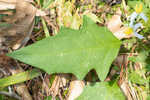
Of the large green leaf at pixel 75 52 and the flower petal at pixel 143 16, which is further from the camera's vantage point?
the flower petal at pixel 143 16

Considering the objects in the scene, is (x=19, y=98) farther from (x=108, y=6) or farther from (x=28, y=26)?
(x=108, y=6)

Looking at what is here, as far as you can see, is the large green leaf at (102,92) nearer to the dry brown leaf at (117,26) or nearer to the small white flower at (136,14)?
the dry brown leaf at (117,26)

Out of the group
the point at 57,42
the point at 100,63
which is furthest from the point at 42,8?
the point at 100,63

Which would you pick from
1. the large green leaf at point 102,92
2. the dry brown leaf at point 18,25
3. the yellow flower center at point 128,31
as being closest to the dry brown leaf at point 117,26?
the yellow flower center at point 128,31

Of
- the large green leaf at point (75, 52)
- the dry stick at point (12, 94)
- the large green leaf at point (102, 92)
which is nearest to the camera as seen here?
the large green leaf at point (75, 52)

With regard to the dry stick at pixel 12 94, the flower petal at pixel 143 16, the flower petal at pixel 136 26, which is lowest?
the dry stick at pixel 12 94

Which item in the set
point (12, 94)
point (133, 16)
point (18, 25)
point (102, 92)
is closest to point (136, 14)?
point (133, 16)

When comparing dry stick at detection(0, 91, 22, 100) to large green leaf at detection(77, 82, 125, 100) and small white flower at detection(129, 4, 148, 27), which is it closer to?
large green leaf at detection(77, 82, 125, 100)
